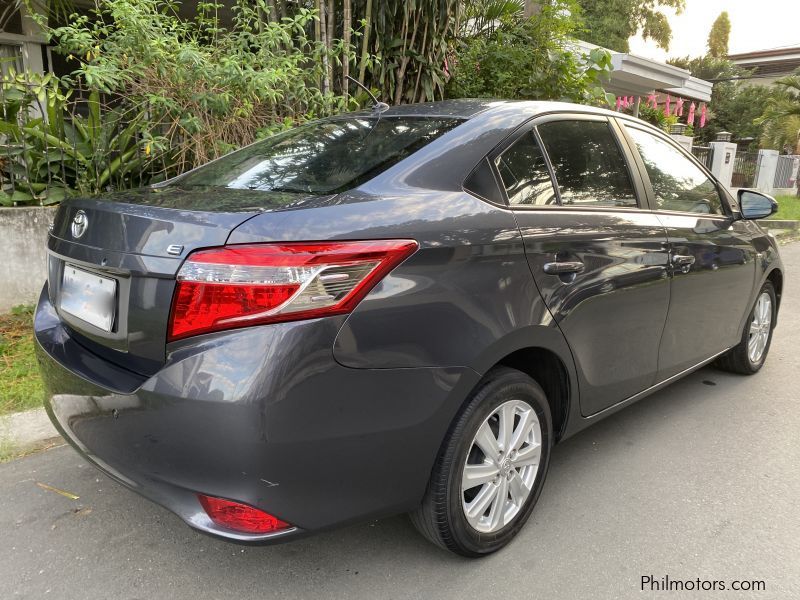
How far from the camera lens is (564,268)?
7.92 ft

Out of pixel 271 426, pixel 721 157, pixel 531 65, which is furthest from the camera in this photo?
pixel 721 157

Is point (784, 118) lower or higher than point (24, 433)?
higher

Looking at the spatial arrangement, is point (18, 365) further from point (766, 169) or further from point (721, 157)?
point (766, 169)

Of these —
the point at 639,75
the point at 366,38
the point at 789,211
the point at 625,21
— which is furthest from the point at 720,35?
the point at 366,38

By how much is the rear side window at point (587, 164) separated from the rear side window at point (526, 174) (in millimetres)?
87

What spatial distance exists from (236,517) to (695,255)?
264 centimetres

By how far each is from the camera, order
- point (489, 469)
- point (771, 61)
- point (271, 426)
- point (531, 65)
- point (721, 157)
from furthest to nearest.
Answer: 1. point (771, 61)
2. point (721, 157)
3. point (531, 65)
4. point (489, 469)
5. point (271, 426)

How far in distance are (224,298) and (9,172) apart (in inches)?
167

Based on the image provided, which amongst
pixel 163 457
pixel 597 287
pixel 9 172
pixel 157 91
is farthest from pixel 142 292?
pixel 9 172

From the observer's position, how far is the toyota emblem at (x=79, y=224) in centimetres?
208

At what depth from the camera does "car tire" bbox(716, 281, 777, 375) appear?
13.8 ft

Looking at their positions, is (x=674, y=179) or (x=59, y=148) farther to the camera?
(x=59, y=148)

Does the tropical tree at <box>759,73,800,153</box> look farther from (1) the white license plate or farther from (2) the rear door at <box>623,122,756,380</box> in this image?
(1) the white license plate

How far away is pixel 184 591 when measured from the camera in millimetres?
2154
